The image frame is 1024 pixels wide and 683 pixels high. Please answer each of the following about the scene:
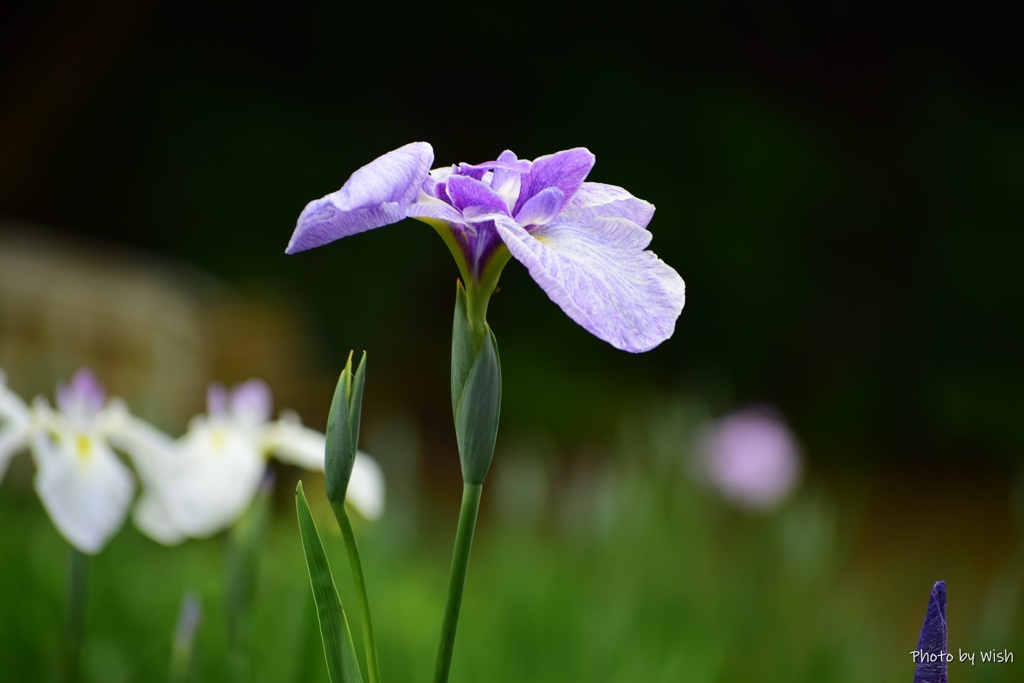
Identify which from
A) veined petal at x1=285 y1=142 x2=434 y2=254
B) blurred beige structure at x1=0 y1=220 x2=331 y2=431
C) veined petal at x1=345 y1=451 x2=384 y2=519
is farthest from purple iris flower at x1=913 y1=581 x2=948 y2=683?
blurred beige structure at x1=0 y1=220 x2=331 y2=431

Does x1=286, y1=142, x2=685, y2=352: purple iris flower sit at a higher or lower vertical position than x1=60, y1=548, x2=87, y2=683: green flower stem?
higher

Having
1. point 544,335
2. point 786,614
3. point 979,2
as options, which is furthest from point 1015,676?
point 979,2

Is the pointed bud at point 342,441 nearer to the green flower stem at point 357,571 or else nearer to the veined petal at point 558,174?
the green flower stem at point 357,571

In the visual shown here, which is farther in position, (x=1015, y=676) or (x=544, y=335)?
(x=544, y=335)

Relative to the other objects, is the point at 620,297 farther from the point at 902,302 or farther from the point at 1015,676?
the point at 902,302

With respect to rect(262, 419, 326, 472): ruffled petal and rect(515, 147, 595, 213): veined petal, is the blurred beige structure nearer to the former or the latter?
rect(262, 419, 326, 472): ruffled petal
